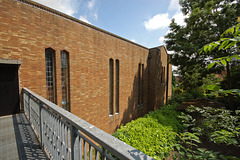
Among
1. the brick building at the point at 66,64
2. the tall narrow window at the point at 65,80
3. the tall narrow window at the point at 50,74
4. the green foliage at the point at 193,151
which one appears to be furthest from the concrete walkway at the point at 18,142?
the tall narrow window at the point at 65,80

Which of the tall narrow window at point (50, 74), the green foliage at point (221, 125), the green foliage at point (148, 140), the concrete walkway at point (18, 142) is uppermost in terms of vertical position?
the tall narrow window at point (50, 74)

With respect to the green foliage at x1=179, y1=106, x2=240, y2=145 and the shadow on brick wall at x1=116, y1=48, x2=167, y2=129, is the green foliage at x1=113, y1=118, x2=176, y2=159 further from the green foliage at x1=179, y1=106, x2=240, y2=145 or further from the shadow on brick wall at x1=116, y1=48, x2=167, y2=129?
the shadow on brick wall at x1=116, y1=48, x2=167, y2=129

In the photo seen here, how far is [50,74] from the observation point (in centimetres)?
614

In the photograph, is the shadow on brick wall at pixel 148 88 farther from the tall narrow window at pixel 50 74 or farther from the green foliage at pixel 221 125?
the green foliage at pixel 221 125

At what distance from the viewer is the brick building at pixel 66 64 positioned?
4.71 meters

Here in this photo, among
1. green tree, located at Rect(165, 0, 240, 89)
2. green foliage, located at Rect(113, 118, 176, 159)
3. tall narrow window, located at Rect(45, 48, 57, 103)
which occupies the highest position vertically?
green tree, located at Rect(165, 0, 240, 89)

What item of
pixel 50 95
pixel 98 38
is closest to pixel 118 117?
pixel 50 95

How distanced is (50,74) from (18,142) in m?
4.01

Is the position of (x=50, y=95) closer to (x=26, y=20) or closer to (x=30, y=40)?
(x=30, y=40)

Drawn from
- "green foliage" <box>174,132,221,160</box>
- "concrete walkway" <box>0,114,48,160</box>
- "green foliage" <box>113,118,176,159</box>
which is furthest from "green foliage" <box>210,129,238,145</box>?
"concrete walkway" <box>0,114,48,160</box>

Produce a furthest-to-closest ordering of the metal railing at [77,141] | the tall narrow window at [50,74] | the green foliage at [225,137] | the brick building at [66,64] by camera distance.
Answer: the tall narrow window at [50,74], the brick building at [66,64], the green foliage at [225,137], the metal railing at [77,141]

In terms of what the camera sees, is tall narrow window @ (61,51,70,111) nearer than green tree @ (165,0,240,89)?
Yes

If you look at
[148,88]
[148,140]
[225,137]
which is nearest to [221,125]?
[225,137]

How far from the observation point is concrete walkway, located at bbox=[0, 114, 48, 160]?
2.36m
